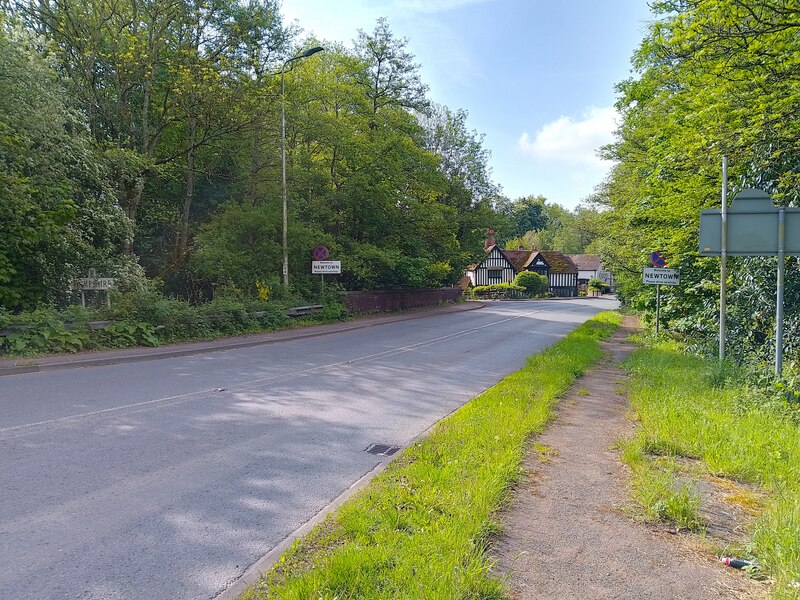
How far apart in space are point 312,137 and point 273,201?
4.79 meters

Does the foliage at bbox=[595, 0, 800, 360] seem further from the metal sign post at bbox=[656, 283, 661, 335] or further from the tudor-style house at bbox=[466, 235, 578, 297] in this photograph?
the tudor-style house at bbox=[466, 235, 578, 297]

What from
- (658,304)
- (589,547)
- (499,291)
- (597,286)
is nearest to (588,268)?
(597,286)

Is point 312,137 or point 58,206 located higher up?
point 312,137

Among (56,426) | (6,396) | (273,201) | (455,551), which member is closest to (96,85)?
(273,201)

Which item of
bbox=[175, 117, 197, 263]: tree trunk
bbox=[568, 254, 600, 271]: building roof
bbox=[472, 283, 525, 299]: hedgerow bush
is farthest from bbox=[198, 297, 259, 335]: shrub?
bbox=[568, 254, 600, 271]: building roof

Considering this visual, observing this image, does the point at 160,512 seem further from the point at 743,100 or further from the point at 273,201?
the point at 273,201

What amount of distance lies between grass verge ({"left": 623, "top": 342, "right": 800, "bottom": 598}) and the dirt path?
0.23 m

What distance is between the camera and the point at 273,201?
2334cm

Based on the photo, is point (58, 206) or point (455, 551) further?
point (58, 206)

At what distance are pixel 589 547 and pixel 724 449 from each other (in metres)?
2.67

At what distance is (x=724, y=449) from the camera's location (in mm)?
5289

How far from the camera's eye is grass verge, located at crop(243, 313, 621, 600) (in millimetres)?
2936

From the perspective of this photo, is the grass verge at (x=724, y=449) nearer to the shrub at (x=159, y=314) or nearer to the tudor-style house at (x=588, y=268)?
the shrub at (x=159, y=314)

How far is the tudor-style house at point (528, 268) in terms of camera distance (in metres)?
73.8
